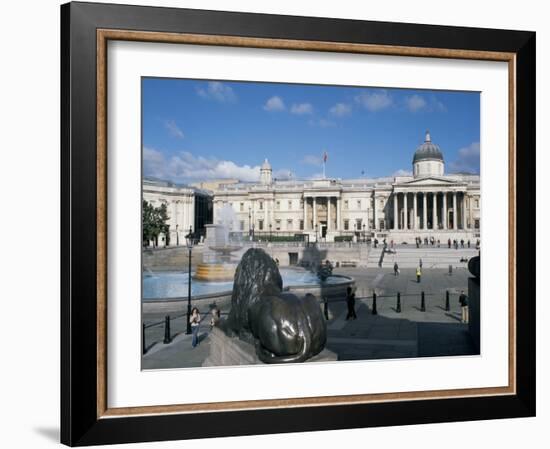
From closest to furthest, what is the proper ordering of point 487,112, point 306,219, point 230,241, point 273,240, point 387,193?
point 487,112, point 230,241, point 273,240, point 387,193, point 306,219

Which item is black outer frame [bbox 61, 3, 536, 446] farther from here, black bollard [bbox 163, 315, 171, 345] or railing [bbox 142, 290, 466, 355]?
black bollard [bbox 163, 315, 171, 345]

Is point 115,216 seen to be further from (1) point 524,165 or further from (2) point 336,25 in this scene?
(1) point 524,165

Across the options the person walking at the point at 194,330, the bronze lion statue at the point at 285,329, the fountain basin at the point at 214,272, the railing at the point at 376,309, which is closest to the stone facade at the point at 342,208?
the fountain basin at the point at 214,272

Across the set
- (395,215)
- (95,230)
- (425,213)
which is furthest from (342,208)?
(95,230)

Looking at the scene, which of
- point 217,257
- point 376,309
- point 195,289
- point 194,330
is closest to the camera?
point 194,330

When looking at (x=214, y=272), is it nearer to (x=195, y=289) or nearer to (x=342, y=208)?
(x=195, y=289)

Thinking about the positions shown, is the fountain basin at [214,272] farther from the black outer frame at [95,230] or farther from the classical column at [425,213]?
the classical column at [425,213]

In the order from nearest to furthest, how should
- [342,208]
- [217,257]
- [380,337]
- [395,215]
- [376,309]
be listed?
[380,337]
[376,309]
[217,257]
[395,215]
[342,208]

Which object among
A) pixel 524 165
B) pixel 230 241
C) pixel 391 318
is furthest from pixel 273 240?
pixel 524 165
